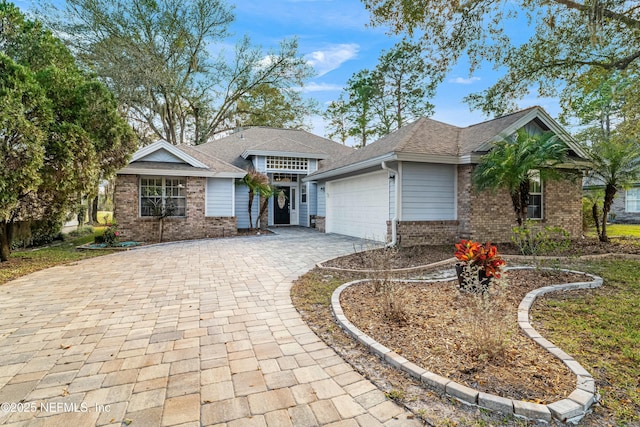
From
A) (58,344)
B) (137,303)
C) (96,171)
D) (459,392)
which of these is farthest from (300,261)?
(96,171)

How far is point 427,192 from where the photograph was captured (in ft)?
32.8

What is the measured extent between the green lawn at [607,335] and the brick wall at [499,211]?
424cm

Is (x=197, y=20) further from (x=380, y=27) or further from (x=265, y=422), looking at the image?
(x=265, y=422)

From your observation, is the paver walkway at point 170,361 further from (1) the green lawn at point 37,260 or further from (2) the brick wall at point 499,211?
(2) the brick wall at point 499,211

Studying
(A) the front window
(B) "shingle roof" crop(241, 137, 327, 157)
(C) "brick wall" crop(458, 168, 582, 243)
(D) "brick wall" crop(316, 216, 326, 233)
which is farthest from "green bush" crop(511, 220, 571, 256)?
(A) the front window

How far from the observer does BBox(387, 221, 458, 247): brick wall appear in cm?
974

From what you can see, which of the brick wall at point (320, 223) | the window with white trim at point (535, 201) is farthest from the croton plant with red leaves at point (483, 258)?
the brick wall at point (320, 223)

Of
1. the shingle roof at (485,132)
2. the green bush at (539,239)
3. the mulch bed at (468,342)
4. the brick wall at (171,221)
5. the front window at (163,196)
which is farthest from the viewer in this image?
the front window at (163,196)

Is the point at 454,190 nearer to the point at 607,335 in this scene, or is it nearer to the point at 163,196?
the point at 607,335

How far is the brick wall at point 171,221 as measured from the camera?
11898 mm

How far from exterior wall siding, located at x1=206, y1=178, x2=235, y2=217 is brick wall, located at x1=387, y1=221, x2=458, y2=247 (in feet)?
23.7

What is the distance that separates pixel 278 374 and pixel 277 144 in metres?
15.2

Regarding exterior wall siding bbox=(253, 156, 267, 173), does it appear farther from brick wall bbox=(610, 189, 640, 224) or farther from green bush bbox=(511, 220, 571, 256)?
brick wall bbox=(610, 189, 640, 224)

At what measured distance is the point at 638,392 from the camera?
2436 millimetres
